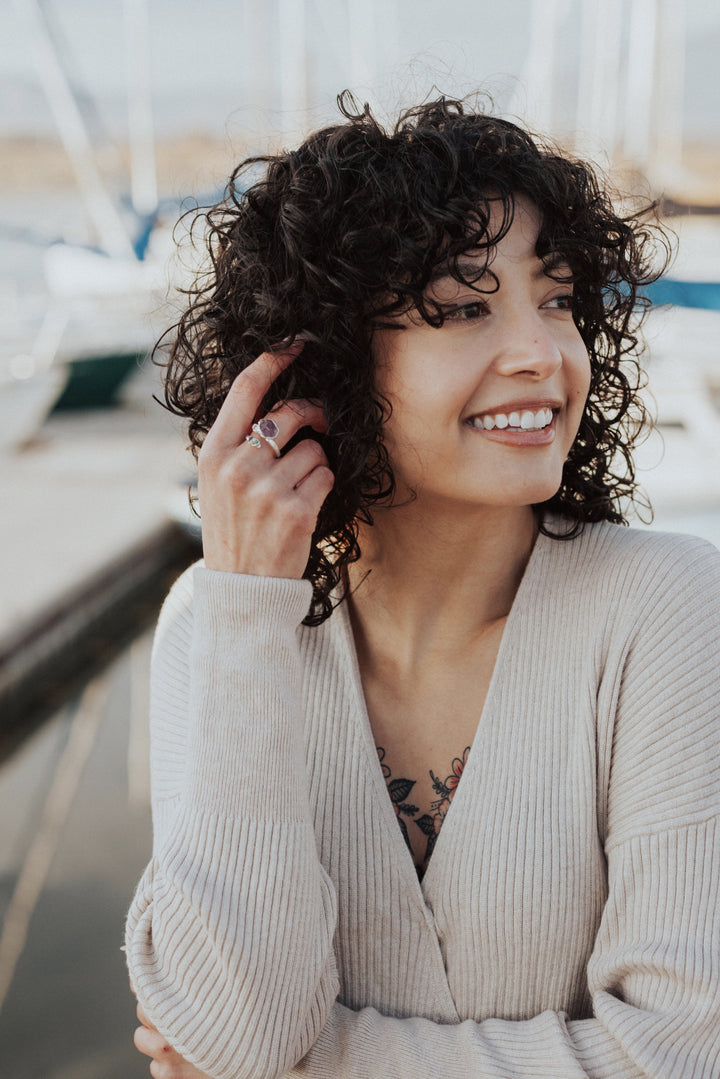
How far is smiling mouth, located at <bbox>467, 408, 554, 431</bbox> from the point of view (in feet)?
3.86

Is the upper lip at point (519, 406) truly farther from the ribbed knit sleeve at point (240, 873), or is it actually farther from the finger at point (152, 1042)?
the finger at point (152, 1042)

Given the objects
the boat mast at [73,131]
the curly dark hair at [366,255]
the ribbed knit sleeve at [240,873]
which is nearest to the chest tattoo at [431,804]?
the ribbed knit sleeve at [240,873]

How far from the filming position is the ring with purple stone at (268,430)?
1264 mm

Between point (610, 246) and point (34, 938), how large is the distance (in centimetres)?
242

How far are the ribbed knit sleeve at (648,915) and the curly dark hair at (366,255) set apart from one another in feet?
0.80

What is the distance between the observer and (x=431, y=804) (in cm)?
129

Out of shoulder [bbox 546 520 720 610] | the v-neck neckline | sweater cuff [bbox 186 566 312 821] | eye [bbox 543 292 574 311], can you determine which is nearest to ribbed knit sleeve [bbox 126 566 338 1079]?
sweater cuff [bbox 186 566 312 821]

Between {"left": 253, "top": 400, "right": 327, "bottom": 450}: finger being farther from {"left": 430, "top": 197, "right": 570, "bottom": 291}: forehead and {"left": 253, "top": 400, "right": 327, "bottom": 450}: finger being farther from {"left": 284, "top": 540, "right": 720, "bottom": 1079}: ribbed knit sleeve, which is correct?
{"left": 284, "top": 540, "right": 720, "bottom": 1079}: ribbed knit sleeve

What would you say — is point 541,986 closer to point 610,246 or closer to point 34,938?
point 610,246

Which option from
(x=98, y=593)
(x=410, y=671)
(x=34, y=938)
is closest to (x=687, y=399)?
(x=98, y=593)

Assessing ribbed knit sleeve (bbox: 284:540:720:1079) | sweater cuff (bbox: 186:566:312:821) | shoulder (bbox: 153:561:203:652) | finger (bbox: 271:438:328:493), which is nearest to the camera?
ribbed knit sleeve (bbox: 284:540:720:1079)

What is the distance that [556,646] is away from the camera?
1.26 metres

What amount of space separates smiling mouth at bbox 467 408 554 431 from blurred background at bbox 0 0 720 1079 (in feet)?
1.50

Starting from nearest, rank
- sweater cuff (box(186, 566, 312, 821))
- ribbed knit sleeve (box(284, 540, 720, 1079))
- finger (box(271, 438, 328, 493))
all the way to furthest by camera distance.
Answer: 1. ribbed knit sleeve (box(284, 540, 720, 1079))
2. sweater cuff (box(186, 566, 312, 821))
3. finger (box(271, 438, 328, 493))
